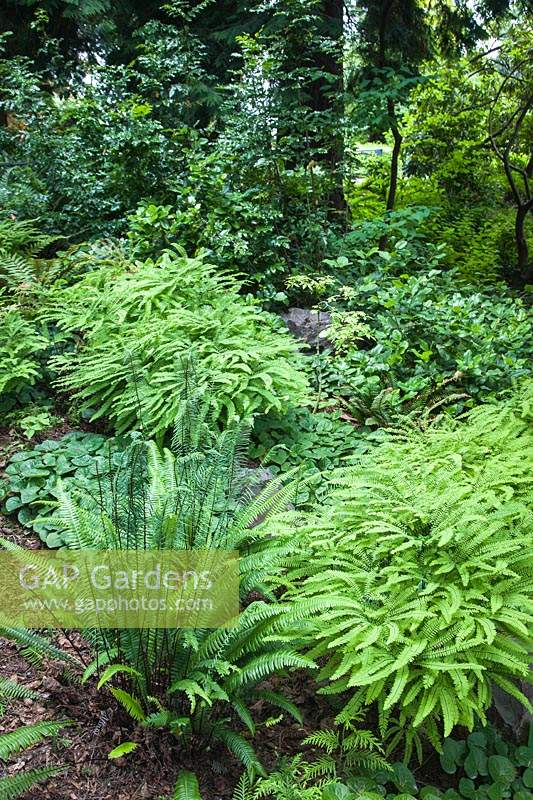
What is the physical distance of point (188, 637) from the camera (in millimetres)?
2139

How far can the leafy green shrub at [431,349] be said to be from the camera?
4.65m

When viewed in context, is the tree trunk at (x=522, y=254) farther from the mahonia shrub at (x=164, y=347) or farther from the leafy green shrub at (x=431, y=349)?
the mahonia shrub at (x=164, y=347)

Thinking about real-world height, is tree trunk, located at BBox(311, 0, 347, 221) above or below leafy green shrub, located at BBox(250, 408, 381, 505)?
above

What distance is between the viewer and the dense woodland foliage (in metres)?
2.25

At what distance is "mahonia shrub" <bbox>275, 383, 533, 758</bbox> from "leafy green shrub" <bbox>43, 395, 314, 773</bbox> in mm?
180

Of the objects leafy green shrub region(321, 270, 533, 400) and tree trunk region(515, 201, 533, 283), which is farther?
tree trunk region(515, 201, 533, 283)

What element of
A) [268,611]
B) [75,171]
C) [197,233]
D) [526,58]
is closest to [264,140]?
[197,233]

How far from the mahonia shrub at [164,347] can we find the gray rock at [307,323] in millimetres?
774

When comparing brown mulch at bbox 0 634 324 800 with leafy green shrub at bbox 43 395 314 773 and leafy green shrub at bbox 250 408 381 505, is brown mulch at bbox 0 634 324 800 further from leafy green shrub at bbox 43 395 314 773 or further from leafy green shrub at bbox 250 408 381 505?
leafy green shrub at bbox 250 408 381 505

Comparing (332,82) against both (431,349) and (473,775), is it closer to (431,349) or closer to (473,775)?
(431,349)

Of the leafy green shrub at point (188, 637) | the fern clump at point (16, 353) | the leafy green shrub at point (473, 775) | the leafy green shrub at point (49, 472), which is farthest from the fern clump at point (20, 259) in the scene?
the leafy green shrub at point (473, 775)

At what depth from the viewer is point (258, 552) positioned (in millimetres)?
2604

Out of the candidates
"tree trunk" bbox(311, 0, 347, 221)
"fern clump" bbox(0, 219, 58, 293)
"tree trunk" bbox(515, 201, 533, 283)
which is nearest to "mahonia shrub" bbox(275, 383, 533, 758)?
"fern clump" bbox(0, 219, 58, 293)

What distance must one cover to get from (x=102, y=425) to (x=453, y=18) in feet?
24.5
